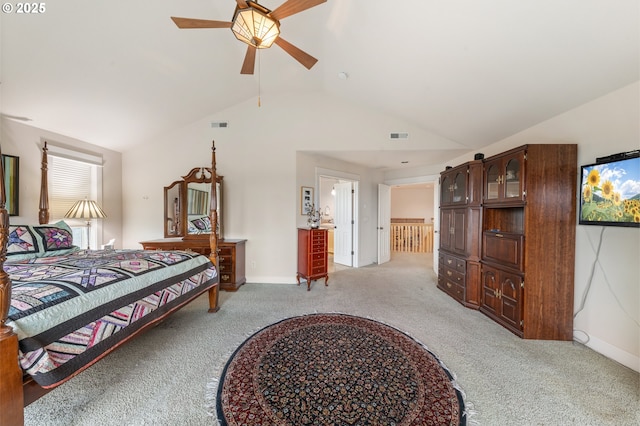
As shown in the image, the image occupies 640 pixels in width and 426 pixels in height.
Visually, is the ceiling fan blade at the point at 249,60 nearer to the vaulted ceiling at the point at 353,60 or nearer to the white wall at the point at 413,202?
the vaulted ceiling at the point at 353,60

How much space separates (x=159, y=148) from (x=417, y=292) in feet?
17.0

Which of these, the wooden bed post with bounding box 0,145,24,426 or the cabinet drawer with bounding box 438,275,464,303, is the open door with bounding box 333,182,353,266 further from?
the wooden bed post with bounding box 0,145,24,426

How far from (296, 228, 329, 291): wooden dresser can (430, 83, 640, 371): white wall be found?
10.1ft

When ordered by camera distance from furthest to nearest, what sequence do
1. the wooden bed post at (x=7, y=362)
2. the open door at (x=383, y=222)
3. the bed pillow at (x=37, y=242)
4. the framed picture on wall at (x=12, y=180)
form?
1. the open door at (x=383, y=222)
2. the framed picture on wall at (x=12, y=180)
3. the bed pillow at (x=37, y=242)
4. the wooden bed post at (x=7, y=362)

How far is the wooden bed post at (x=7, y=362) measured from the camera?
43.6 inches

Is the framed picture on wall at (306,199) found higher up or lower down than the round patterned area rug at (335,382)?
higher up

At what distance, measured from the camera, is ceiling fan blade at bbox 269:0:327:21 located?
5.19ft

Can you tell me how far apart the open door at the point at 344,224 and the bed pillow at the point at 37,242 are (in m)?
4.51

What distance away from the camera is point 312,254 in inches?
157

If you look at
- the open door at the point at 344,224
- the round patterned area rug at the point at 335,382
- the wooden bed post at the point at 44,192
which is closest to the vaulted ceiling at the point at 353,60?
the wooden bed post at the point at 44,192

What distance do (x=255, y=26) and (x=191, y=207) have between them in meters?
3.35

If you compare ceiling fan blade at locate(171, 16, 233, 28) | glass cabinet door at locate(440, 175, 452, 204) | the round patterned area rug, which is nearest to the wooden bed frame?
the round patterned area rug

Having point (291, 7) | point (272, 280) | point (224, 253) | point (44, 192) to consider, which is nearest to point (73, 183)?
point (44, 192)

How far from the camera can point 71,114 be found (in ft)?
10.1
